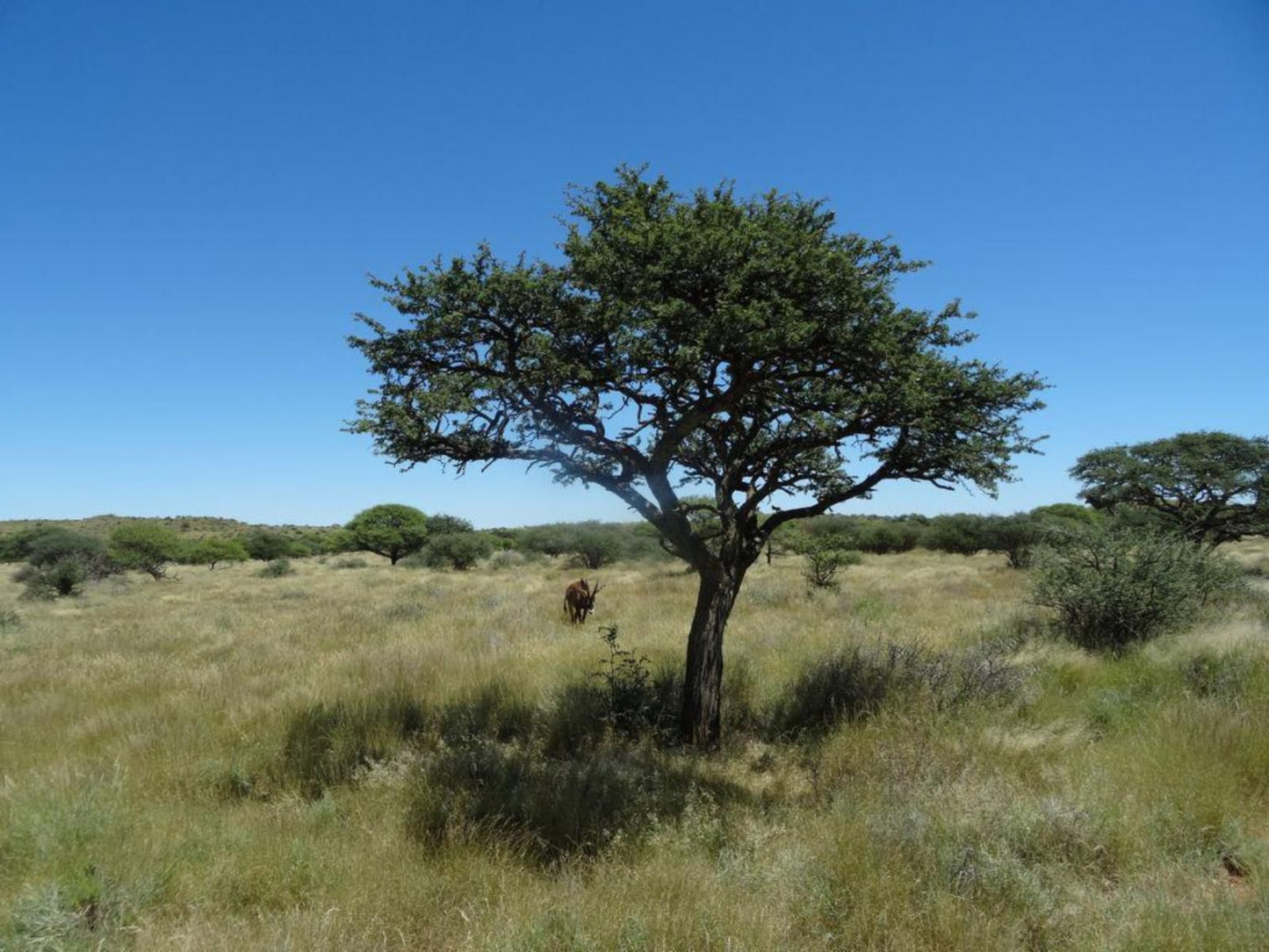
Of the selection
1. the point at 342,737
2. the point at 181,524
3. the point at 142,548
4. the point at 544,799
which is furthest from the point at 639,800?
the point at 181,524

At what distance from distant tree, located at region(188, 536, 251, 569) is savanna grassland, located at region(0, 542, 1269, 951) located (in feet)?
173

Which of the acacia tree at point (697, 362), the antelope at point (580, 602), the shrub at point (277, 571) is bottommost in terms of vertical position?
the shrub at point (277, 571)

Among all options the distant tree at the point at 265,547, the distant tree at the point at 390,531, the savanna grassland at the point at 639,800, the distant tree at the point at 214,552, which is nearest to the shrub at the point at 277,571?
the distant tree at the point at 390,531

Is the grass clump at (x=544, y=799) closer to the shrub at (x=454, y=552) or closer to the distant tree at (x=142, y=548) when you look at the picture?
the shrub at (x=454, y=552)

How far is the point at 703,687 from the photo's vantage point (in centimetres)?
806

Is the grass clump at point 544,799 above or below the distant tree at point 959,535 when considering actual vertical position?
below

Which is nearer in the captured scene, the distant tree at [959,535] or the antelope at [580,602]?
the antelope at [580,602]

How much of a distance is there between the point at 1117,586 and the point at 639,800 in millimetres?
10998

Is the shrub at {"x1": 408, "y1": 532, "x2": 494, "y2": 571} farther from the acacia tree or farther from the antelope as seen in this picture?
the acacia tree

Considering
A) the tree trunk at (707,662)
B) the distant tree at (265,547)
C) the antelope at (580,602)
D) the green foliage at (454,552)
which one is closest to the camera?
the tree trunk at (707,662)

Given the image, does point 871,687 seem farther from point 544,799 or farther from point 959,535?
point 959,535

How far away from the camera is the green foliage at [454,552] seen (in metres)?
46.2

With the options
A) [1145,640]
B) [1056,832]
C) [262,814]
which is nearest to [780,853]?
[1056,832]

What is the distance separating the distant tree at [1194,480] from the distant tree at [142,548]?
176 feet
